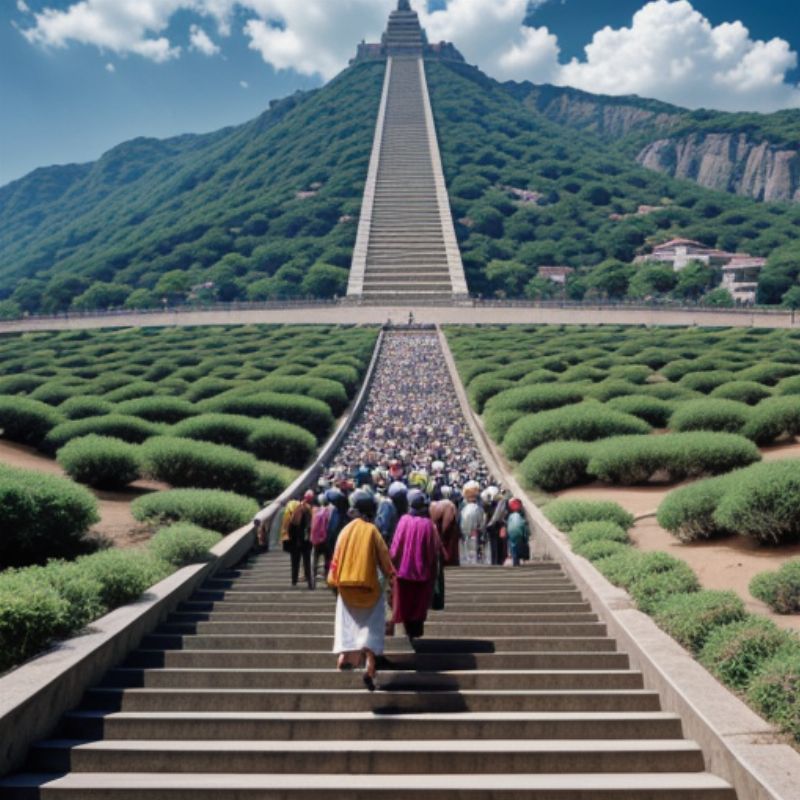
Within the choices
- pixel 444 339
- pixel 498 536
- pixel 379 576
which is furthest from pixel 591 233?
pixel 379 576

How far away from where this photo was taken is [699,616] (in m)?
7.67

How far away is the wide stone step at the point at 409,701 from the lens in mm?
6777

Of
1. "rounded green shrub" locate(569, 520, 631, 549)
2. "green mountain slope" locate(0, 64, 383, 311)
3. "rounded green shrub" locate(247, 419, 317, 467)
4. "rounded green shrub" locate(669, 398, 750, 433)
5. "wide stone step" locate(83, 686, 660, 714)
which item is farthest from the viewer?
"green mountain slope" locate(0, 64, 383, 311)

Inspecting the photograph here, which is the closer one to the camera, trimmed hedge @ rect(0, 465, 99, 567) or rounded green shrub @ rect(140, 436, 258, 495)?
trimmed hedge @ rect(0, 465, 99, 567)

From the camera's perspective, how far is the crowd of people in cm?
714

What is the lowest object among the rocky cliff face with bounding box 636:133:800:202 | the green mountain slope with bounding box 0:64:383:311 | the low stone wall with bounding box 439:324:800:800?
the low stone wall with bounding box 439:324:800:800

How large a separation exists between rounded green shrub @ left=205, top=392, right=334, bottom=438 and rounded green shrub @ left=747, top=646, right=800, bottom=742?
22.2 m

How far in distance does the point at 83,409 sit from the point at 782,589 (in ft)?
69.5

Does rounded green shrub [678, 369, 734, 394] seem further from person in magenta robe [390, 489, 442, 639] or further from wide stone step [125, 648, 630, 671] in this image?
person in magenta robe [390, 489, 442, 639]

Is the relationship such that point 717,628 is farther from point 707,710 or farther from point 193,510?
point 193,510

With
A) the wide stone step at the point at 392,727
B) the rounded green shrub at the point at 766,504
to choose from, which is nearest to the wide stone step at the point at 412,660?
the wide stone step at the point at 392,727

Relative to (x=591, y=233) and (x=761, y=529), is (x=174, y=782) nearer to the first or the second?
(x=761, y=529)

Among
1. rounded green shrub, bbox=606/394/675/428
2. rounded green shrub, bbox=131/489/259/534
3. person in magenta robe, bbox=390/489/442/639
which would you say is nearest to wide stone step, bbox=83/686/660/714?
person in magenta robe, bbox=390/489/442/639

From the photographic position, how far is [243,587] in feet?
36.2
